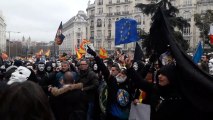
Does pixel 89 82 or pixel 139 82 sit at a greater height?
pixel 139 82

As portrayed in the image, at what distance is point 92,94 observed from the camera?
27.9 ft

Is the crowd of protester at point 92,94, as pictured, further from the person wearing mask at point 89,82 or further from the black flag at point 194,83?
the black flag at point 194,83

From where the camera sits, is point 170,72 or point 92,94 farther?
point 92,94

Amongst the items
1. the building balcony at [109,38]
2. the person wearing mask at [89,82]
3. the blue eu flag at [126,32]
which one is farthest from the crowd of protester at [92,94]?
the building balcony at [109,38]

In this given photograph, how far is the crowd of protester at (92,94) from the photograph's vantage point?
214cm

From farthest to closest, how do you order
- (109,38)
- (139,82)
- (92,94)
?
(109,38) < (92,94) < (139,82)

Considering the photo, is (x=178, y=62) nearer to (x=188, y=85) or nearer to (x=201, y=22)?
(x=188, y=85)

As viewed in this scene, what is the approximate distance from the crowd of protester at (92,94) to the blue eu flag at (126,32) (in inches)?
33.1

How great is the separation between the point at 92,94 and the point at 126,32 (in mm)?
1918

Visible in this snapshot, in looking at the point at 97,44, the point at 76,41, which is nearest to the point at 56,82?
the point at 97,44

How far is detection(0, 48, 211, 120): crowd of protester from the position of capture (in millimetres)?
2137

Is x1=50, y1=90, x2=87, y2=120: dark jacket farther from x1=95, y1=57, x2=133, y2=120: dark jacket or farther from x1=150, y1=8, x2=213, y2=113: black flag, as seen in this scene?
x1=150, y1=8, x2=213, y2=113: black flag

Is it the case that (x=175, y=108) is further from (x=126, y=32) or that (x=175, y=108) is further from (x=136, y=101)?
(x=126, y=32)

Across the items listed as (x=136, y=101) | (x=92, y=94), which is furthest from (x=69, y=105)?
(x=92, y=94)
